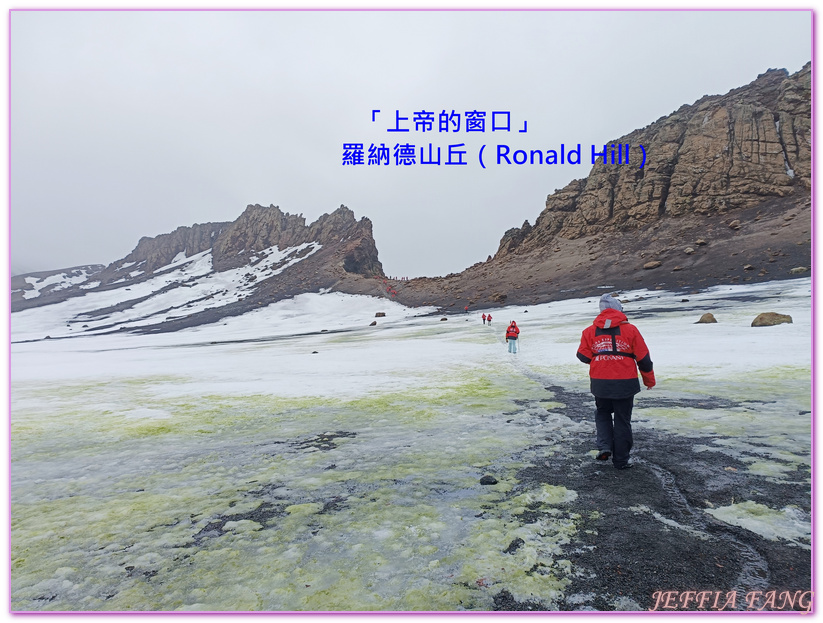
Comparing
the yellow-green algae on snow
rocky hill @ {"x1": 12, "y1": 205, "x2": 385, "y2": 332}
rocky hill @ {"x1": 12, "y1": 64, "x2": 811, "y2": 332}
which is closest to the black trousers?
the yellow-green algae on snow

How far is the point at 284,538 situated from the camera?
3684mm

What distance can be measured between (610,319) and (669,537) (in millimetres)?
2743

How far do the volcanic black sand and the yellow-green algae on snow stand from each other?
21 cm

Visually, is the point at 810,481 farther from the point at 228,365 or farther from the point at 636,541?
the point at 228,365

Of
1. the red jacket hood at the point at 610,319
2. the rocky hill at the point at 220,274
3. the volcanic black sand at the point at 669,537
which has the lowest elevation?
the volcanic black sand at the point at 669,537

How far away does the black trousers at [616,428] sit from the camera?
5023mm

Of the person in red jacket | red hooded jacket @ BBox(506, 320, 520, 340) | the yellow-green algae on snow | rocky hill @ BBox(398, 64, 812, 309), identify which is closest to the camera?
the yellow-green algae on snow

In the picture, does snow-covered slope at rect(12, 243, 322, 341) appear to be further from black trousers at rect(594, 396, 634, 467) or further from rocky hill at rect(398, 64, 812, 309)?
black trousers at rect(594, 396, 634, 467)

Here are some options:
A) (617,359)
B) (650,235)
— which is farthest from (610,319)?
(650,235)

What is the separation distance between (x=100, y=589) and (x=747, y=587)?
470cm

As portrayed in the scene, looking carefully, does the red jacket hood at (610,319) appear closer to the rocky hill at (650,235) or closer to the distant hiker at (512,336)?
the distant hiker at (512,336)

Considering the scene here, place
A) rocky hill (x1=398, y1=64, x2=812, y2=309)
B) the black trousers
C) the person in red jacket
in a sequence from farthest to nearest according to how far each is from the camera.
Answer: rocky hill (x1=398, y1=64, x2=812, y2=309) → the person in red jacket → the black trousers

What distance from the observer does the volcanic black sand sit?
2.82 meters

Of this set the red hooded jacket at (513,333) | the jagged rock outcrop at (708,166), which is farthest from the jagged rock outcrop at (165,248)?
the red hooded jacket at (513,333)
